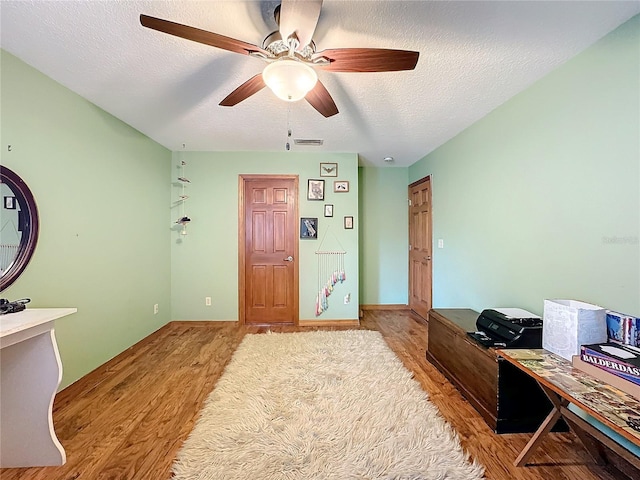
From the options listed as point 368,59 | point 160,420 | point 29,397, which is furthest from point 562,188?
point 29,397

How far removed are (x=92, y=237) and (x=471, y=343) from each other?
3.19 metres

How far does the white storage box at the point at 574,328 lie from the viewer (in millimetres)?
1520

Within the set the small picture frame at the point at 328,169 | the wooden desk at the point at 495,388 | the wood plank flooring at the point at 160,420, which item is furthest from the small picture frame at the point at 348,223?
the wooden desk at the point at 495,388

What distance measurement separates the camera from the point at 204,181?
3.90 m

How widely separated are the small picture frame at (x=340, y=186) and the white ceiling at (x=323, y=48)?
41.4 inches

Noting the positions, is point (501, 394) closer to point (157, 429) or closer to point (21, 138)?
point (157, 429)

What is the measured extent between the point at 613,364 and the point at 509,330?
0.63 m

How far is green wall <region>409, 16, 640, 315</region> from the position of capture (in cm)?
153

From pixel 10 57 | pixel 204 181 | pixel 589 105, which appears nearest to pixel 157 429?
pixel 10 57

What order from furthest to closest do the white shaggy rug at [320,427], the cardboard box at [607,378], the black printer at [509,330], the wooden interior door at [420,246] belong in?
the wooden interior door at [420,246], the black printer at [509,330], the white shaggy rug at [320,427], the cardboard box at [607,378]

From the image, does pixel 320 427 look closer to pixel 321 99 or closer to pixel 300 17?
pixel 321 99

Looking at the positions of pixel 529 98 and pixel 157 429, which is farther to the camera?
pixel 529 98

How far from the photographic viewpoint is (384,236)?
4.79 metres

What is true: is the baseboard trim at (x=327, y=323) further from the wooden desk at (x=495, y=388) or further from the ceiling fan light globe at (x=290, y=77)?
the ceiling fan light globe at (x=290, y=77)
